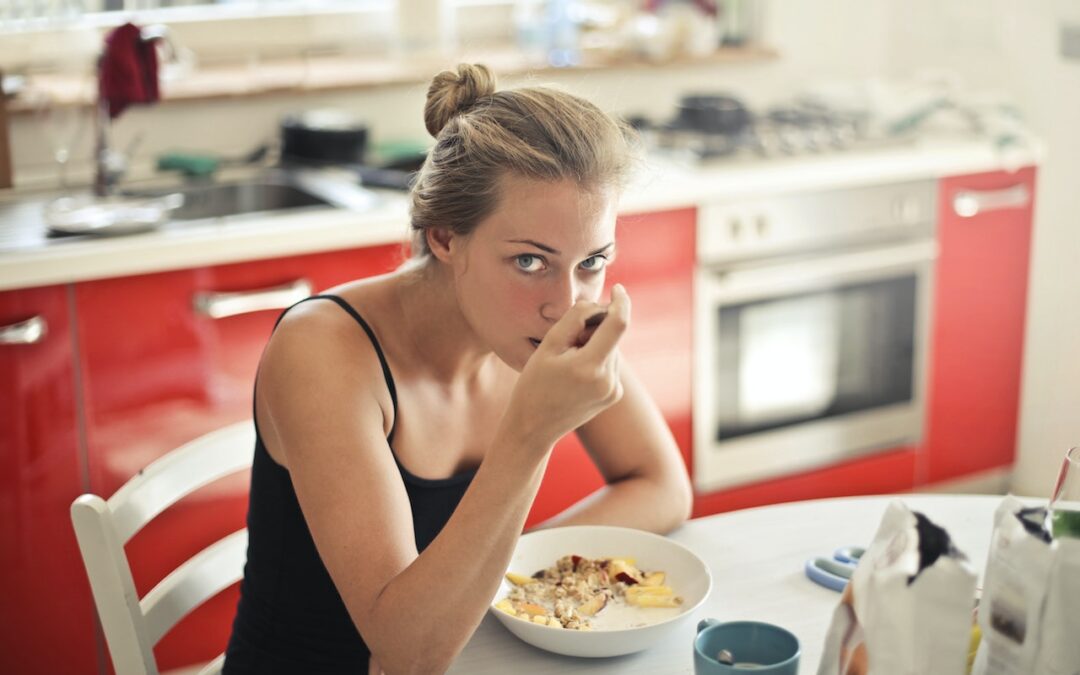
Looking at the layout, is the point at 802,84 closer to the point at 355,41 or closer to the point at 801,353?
the point at 801,353

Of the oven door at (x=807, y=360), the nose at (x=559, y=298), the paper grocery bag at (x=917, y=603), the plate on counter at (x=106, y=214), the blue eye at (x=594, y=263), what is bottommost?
the oven door at (x=807, y=360)

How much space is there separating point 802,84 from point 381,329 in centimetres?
225

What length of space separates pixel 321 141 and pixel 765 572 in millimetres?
1625

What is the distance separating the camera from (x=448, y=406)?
1.45 meters

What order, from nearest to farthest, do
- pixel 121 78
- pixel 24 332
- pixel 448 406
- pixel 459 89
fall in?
pixel 459 89, pixel 448 406, pixel 24 332, pixel 121 78

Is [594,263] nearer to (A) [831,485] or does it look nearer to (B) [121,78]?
(B) [121,78]

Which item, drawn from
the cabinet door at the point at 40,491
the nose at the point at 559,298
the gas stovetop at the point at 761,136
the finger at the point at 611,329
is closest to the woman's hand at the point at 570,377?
the finger at the point at 611,329

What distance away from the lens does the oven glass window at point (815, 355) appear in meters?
2.71

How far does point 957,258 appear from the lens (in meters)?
2.90

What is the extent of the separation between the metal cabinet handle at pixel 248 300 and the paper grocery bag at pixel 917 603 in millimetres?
1441

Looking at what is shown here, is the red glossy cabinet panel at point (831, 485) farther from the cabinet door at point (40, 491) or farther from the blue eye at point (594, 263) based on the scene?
the blue eye at point (594, 263)

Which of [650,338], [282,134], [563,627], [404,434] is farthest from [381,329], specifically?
[282,134]

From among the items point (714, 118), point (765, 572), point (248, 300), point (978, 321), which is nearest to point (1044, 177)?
point (978, 321)

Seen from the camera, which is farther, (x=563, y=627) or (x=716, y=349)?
(x=716, y=349)
